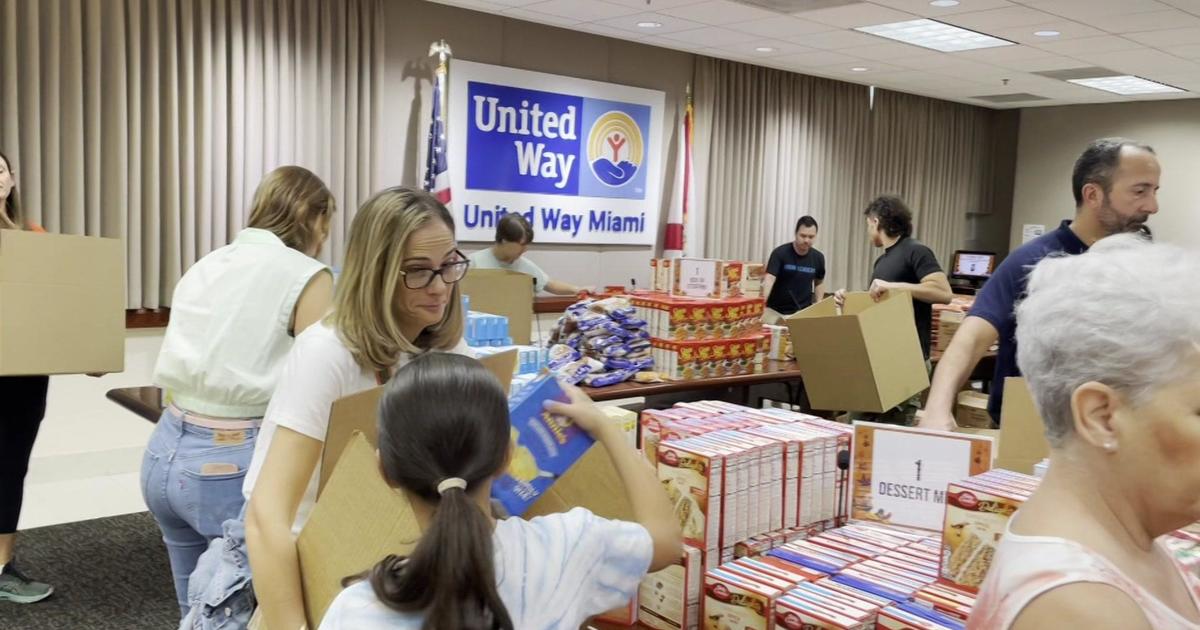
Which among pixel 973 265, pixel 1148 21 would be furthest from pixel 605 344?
pixel 973 265

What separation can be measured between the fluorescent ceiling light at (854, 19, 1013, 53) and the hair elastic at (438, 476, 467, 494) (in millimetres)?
5735

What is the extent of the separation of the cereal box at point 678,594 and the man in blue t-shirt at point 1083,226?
1144mm

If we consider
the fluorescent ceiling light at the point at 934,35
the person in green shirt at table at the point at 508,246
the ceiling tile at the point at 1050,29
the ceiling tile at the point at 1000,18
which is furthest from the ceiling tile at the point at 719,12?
the person in green shirt at table at the point at 508,246

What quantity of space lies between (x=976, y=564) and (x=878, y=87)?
27.6 ft

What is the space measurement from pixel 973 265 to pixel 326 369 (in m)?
10.0

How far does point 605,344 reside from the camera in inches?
157

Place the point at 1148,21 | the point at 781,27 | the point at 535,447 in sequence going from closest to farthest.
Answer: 1. the point at 535,447
2. the point at 1148,21
3. the point at 781,27

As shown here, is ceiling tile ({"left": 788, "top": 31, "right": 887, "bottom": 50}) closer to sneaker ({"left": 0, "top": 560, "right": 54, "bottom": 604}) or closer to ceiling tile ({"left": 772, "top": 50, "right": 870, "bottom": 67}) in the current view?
ceiling tile ({"left": 772, "top": 50, "right": 870, "bottom": 67})

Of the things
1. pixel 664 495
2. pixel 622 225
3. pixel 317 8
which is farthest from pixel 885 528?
pixel 622 225

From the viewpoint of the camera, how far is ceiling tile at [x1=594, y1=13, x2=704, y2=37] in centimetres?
621

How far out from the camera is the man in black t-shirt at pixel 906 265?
4598mm

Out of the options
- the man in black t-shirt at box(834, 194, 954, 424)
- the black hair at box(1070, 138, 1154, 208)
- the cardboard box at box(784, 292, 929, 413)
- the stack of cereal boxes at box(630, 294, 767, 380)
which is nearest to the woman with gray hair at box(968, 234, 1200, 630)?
the black hair at box(1070, 138, 1154, 208)

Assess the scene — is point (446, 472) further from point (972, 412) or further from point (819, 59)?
point (819, 59)

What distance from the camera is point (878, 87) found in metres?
9.23
